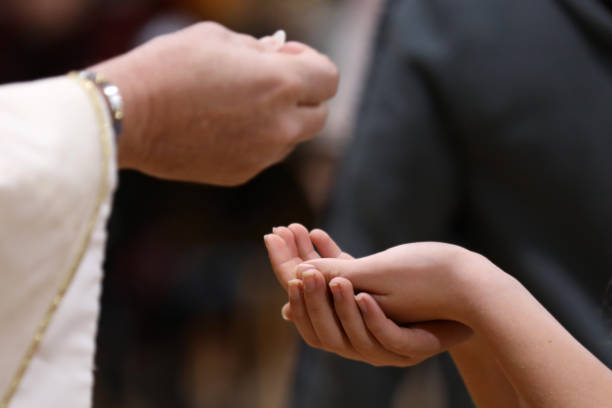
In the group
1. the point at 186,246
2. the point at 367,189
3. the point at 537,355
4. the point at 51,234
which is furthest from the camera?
the point at 186,246

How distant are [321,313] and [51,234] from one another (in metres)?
0.25

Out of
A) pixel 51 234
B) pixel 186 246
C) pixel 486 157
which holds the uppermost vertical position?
pixel 486 157

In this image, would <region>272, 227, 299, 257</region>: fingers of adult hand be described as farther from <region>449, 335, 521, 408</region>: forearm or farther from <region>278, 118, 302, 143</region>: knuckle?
<region>278, 118, 302, 143</region>: knuckle

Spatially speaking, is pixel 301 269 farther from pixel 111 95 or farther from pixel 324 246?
pixel 111 95

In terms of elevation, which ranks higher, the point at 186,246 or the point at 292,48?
the point at 292,48

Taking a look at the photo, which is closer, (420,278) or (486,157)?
(420,278)

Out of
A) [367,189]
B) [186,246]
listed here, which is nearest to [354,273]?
[367,189]

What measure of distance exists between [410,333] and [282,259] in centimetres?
6

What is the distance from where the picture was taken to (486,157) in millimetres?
628

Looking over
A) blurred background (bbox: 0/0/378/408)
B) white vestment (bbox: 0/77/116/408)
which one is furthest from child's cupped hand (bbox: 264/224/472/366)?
blurred background (bbox: 0/0/378/408)

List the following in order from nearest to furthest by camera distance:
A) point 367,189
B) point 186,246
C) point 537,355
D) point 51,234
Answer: point 537,355
point 51,234
point 367,189
point 186,246

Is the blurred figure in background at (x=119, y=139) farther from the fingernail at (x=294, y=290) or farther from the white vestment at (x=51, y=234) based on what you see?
the fingernail at (x=294, y=290)

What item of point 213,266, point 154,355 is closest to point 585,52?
point 213,266

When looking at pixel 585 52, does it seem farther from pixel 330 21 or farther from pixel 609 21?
pixel 330 21
